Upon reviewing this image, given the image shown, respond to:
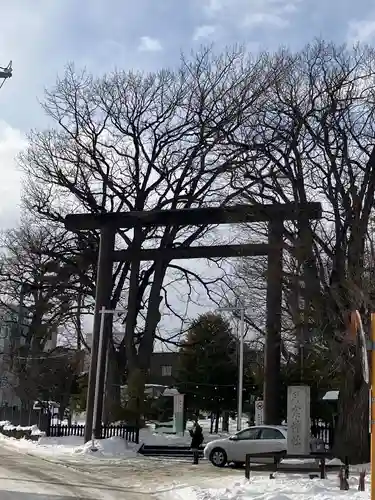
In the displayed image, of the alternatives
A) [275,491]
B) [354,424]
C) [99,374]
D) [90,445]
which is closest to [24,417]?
[99,374]

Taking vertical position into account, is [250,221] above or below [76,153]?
below

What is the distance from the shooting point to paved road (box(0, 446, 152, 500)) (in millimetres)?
15320

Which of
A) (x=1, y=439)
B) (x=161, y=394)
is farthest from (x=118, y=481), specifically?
(x=161, y=394)

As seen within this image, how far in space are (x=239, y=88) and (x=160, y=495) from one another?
904 inches

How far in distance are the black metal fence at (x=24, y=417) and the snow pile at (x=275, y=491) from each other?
23.8m

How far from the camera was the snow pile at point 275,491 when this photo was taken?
14.7 meters

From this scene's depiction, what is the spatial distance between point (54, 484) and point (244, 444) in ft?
29.6

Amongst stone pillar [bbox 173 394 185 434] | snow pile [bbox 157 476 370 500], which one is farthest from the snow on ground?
snow pile [bbox 157 476 370 500]

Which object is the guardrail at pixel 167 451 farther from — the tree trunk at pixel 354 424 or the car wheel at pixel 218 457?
the tree trunk at pixel 354 424

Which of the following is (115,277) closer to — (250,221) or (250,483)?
(250,221)

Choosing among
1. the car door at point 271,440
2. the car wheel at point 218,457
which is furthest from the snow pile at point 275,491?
the car wheel at point 218,457

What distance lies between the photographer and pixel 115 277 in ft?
143

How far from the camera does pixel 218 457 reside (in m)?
25.4

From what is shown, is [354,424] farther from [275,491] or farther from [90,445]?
[90,445]
